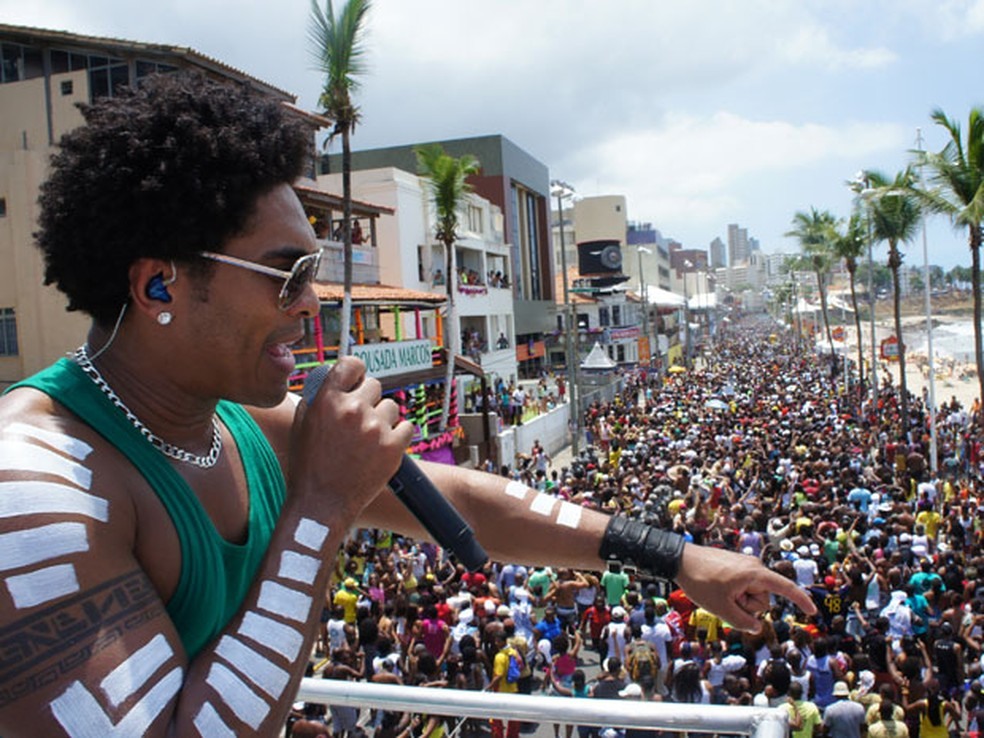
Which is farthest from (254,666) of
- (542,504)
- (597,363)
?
(597,363)

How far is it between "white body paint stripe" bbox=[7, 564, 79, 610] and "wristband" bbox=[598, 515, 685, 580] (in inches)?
45.2

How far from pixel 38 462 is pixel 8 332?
20.4 meters

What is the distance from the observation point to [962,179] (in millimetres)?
17875

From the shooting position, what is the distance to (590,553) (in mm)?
2027

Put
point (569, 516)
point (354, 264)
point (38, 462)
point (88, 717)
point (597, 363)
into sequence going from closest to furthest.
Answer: point (88, 717), point (38, 462), point (569, 516), point (354, 264), point (597, 363)

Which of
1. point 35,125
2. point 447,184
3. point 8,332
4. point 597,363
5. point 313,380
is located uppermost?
point 35,125

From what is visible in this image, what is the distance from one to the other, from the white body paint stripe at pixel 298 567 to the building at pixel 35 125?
59.7ft

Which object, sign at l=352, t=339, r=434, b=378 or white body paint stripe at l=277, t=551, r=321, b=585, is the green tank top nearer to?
white body paint stripe at l=277, t=551, r=321, b=585

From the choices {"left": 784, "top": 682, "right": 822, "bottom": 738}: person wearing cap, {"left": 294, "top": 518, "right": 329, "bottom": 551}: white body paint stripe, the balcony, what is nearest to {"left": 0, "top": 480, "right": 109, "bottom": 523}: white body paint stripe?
{"left": 294, "top": 518, "right": 329, "bottom": 551}: white body paint stripe

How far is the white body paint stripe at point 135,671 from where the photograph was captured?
116cm

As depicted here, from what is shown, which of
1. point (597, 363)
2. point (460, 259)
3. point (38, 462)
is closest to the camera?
point (38, 462)

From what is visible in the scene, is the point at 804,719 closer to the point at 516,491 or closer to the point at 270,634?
the point at 516,491

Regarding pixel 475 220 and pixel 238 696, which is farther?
pixel 475 220

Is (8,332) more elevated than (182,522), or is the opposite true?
(8,332)
